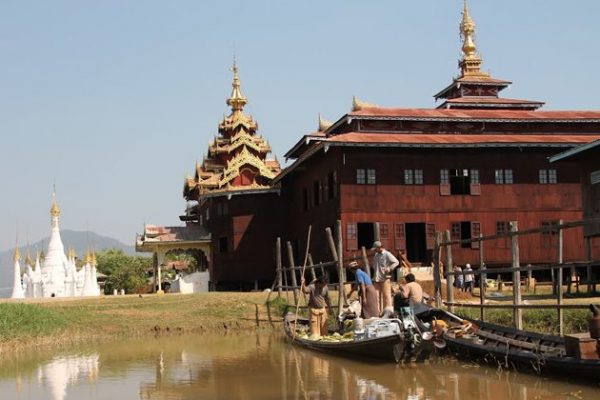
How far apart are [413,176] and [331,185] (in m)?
3.34

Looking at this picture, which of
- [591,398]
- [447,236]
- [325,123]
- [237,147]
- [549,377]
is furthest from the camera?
[237,147]

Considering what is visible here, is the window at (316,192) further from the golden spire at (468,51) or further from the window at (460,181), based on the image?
the golden spire at (468,51)

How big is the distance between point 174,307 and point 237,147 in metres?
20.4

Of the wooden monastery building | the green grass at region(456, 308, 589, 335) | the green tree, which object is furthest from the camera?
the green tree

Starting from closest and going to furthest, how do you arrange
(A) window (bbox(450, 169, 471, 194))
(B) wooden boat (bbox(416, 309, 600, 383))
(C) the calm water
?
1. (B) wooden boat (bbox(416, 309, 600, 383))
2. (C) the calm water
3. (A) window (bbox(450, 169, 471, 194))

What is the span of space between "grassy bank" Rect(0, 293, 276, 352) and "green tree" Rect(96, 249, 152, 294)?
80.2 ft

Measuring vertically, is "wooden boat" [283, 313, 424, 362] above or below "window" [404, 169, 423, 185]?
below

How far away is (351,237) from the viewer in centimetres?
3131

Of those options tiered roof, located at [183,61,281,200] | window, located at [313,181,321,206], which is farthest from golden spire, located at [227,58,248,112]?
window, located at [313,181,321,206]

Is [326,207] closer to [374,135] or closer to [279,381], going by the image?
[374,135]

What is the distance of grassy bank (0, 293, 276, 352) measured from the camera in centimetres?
2309

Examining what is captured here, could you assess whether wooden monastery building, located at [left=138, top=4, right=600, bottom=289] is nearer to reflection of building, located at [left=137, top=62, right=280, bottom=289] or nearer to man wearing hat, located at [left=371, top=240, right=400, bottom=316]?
reflection of building, located at [left=137, top=62, right=280, bottom=289]

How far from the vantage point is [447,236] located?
63.8ft

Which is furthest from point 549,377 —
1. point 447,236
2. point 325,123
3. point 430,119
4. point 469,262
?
point 325,123
